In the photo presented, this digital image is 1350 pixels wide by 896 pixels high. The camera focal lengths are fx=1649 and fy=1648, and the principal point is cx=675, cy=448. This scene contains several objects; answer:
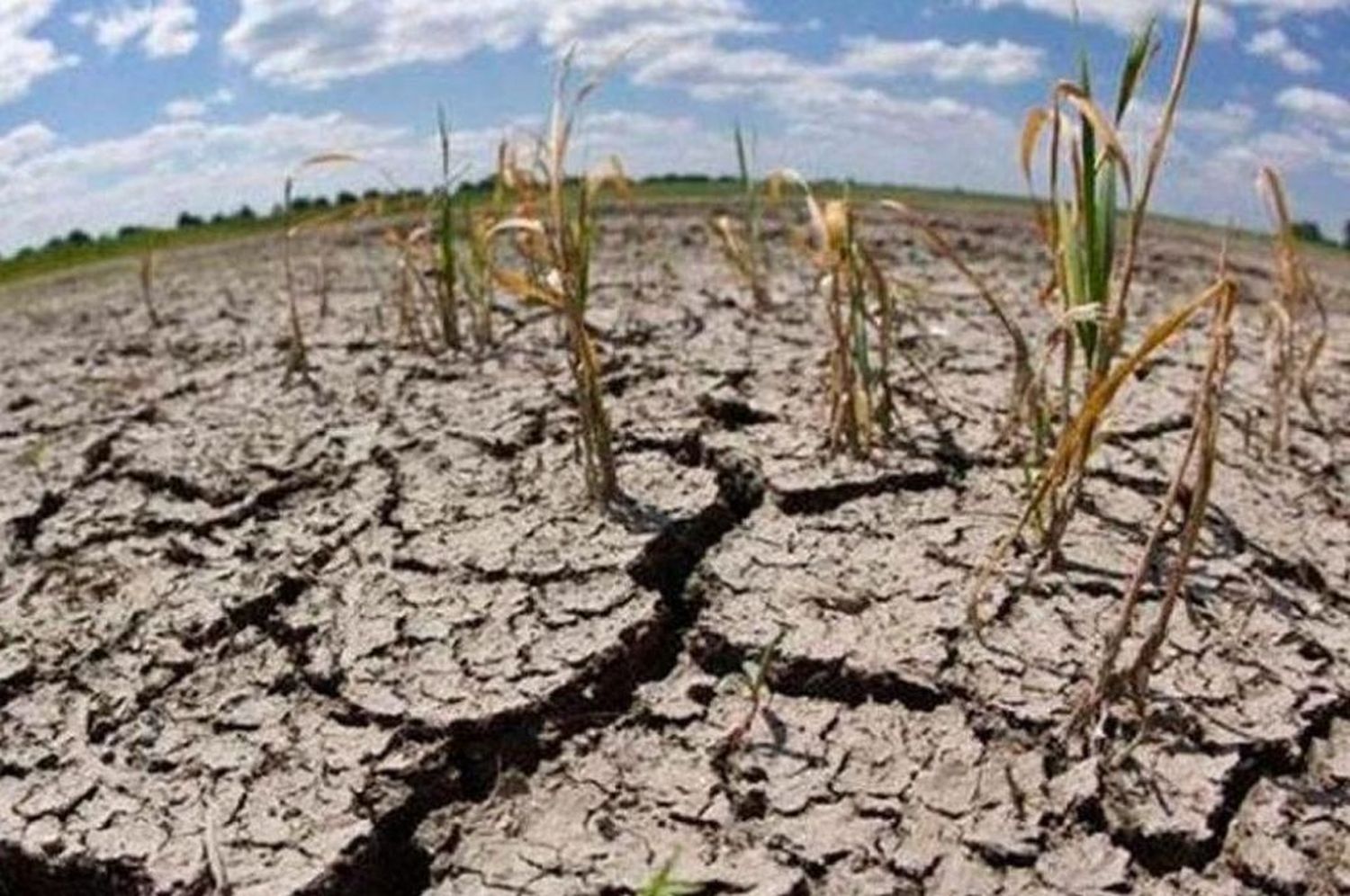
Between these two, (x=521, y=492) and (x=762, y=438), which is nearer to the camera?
(x=521, y=492)

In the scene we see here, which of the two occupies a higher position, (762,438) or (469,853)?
(762,438)

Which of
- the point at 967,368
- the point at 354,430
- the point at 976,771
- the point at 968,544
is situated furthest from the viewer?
the point at 967,368

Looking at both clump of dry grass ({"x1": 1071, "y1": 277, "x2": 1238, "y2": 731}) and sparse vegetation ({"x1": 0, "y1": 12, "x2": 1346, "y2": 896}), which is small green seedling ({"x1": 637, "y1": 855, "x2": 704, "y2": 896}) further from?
clump of dry grass ({"x1": 1071, "y1": 277, "x2": 1238, "y2": 731})

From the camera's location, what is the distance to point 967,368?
3100mm

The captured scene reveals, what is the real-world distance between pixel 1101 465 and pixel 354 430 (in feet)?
4.08

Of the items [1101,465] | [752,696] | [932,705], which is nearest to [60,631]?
[752,696]

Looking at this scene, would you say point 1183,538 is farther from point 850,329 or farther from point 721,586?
point 850,329

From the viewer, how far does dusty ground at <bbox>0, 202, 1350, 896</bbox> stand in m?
1.63

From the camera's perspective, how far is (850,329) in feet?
7.72

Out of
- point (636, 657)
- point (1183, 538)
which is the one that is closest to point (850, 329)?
point (636, 657)

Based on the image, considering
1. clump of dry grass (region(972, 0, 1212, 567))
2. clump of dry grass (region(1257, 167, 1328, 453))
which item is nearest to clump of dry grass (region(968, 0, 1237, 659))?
clump of dry grass (region(972, 0, 1212, 567))

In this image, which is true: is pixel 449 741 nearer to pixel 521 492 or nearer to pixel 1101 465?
pixel 521 492

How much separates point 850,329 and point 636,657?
2.14ft

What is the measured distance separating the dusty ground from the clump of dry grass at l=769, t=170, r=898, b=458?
6 centimetres
